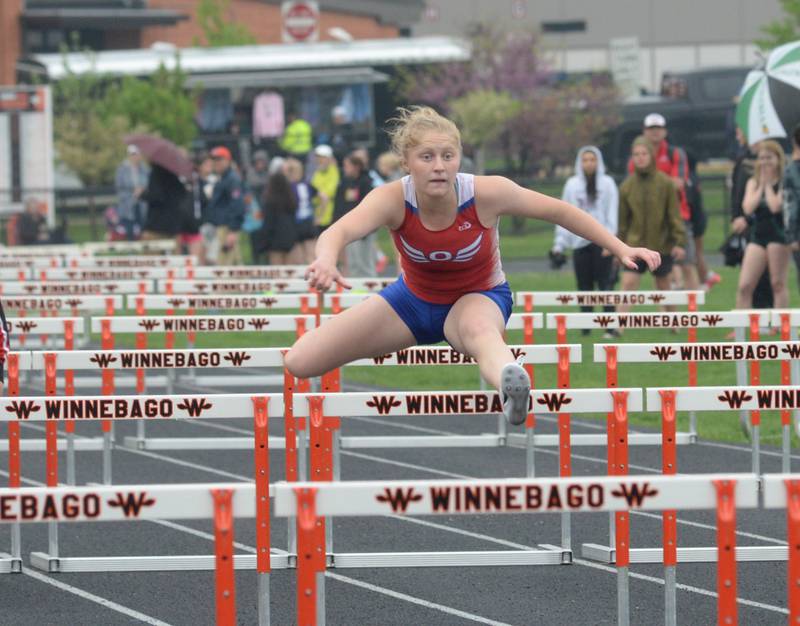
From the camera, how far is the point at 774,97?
1603cm

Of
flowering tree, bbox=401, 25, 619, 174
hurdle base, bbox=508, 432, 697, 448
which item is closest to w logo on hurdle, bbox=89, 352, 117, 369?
hurdle base, bbox=508, 432, 697, 448

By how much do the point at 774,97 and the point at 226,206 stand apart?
9.23 m

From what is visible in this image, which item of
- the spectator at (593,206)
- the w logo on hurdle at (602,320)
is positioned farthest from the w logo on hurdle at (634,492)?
the spectator at (593,206)

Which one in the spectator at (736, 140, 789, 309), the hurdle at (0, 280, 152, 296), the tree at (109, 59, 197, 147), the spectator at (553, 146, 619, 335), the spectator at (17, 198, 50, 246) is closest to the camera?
the hurdle at (0, 280, 152, 296)

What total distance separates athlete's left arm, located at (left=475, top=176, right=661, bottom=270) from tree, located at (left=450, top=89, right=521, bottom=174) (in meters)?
29.7

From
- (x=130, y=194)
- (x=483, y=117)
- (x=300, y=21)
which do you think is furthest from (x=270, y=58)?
(x=130, y=194)

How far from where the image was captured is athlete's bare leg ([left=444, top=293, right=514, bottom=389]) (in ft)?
21.9

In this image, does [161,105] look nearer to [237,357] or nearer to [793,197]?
[793,197]

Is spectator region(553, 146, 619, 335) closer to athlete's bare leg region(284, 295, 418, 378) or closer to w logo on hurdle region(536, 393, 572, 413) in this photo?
athlete's bare leg region(284, 295, 418, 378)

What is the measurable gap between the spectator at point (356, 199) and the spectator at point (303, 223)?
0.80m

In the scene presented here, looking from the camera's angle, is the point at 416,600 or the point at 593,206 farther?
the point at 593,206

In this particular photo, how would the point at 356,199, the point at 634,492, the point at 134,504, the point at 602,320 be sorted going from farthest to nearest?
the point at 356,199, the point at 602,320, the point at 634,492, the point at 134,504

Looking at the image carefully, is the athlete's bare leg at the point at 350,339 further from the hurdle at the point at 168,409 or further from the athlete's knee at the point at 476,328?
the hurdle at the point at 168,409

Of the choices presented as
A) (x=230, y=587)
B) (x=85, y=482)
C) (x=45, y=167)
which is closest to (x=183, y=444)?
(x=85, y=482)
